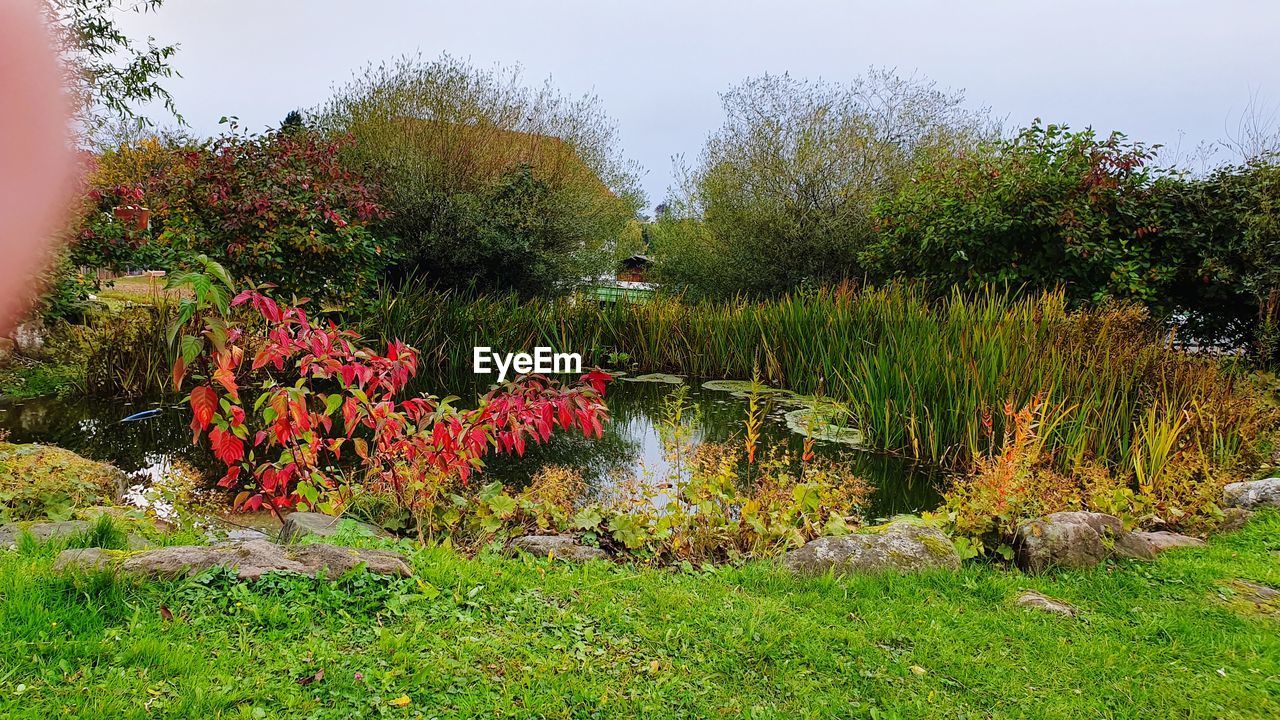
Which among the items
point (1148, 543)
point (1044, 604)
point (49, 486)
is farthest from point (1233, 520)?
point (49, 486)

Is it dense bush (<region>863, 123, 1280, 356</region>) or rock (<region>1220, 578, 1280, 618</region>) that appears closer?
rock (<region>1220, 578, 1280, 618</region>)

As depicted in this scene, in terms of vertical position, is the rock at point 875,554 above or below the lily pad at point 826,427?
above

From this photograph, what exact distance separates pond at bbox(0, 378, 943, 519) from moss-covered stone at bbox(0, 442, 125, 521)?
2.37 feet

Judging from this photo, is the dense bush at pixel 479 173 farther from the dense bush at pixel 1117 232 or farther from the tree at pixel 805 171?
the dense bush at pixel 1117 232

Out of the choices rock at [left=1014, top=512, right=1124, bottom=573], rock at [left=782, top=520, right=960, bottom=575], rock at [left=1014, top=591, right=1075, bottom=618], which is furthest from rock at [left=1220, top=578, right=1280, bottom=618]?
rock at [left=782, top=520, right=960, bottom=575]

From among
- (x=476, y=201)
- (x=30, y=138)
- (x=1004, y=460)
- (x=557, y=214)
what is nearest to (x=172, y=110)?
(x=476, y=201)

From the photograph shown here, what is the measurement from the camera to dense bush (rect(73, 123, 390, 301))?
8.10 metres

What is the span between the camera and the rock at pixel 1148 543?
3096 millimetres

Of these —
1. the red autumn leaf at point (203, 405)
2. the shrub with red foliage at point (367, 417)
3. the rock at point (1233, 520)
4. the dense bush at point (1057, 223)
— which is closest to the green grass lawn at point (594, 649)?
the red autumn leaf at point (203, 405)

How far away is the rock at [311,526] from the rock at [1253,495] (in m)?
4.49

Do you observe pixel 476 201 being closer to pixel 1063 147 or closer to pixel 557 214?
pixel 557 214

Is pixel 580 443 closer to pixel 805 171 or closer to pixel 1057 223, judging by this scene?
pixel 1057 223

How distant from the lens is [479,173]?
13.3 meters

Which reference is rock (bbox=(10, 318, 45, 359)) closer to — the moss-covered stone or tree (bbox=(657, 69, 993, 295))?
the moss-covered stone
